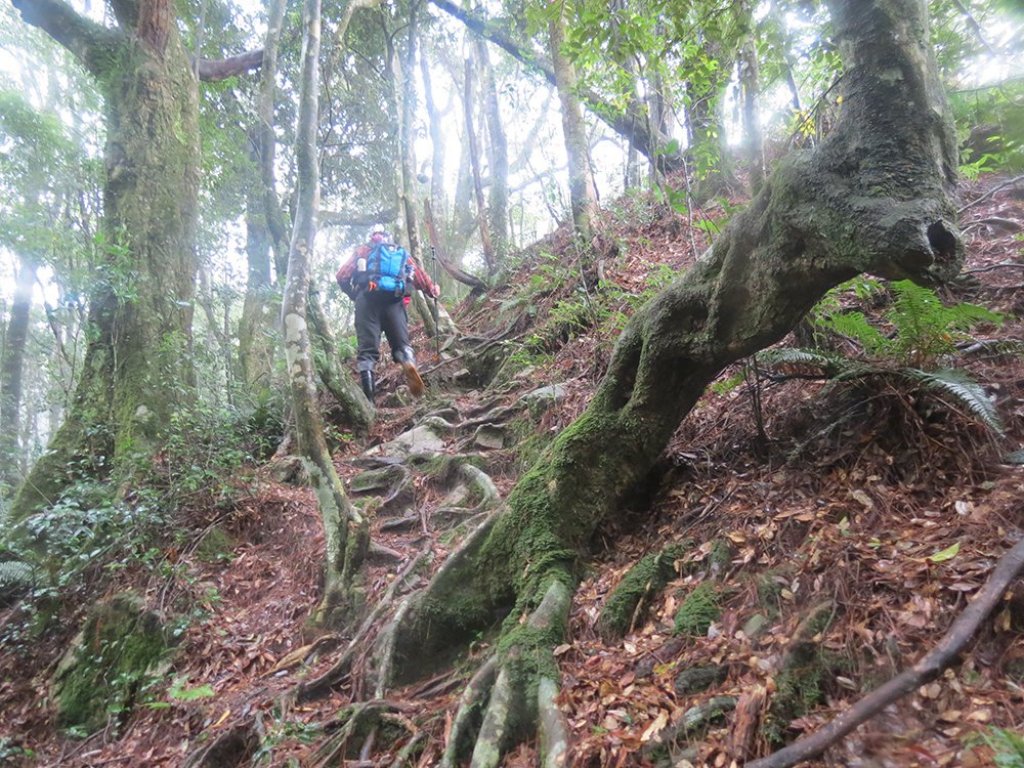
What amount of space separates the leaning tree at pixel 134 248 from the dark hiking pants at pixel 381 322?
2344 millimetres

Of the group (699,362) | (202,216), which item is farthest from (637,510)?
(202,216)

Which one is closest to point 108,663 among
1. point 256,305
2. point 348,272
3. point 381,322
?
point 381,322

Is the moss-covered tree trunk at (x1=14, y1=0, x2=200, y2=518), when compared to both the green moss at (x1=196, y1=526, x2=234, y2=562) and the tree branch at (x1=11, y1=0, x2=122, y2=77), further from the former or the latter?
the green moss at (x1=196, y1=526, x2=234, y2=562)

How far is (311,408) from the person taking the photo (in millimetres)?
5383

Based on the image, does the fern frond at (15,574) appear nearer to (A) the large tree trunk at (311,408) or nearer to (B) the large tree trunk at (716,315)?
(A) the large tree trunk at (311,408)

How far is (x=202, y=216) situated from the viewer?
1334 centimetres

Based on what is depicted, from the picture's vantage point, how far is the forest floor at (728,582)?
221cm

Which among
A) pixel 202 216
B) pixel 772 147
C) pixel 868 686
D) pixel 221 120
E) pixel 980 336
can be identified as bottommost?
pixel 868 686

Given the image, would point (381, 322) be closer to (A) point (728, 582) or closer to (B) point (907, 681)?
(A) point (728, 582)

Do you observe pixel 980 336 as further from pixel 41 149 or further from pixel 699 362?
pixel 41 149

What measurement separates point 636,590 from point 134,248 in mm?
7789

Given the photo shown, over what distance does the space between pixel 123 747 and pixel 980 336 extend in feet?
22.6

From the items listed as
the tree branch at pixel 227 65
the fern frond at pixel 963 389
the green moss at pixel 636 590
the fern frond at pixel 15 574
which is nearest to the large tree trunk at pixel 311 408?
Result: the green moss at pixel 636 590

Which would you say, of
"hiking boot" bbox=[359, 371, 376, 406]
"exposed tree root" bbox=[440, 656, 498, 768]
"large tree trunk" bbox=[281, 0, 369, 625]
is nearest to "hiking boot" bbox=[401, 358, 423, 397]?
"hiking boot" bbox=[359, 371, 376, 406]
